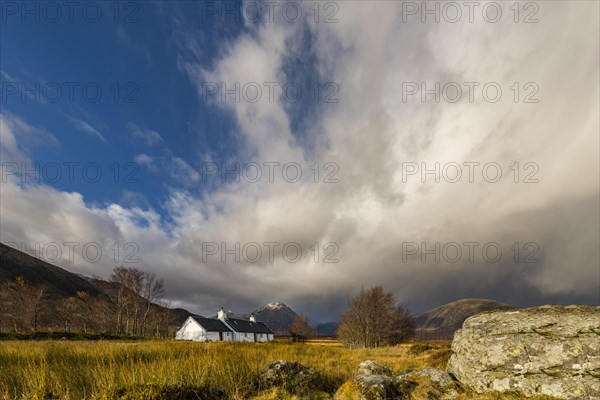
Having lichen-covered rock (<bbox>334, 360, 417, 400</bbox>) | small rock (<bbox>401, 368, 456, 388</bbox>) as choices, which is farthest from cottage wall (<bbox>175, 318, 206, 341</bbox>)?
lichen-covered rock (<bbox>334, 360, 417, 400</bbox>)

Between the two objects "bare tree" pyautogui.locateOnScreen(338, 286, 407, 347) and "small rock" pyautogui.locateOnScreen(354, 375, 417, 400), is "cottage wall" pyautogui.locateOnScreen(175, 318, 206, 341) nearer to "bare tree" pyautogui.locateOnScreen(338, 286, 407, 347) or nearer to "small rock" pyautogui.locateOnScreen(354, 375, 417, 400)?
"bare tree" pyautogui.locateOnScreen(338, 286, 407, 347)

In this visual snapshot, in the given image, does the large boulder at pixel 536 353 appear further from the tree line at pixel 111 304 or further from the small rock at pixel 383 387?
the tree line at pixel 111 304

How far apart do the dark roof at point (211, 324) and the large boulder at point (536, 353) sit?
74517 mm

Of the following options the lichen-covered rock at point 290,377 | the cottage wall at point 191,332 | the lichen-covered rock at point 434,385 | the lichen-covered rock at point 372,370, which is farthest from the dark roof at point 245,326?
the lichen-covered rock at point 434,385

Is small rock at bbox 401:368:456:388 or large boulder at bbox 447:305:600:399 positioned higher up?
large boulder at bbox 447:305:600:399

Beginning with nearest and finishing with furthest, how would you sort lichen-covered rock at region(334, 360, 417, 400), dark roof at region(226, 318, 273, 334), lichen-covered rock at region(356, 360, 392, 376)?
1. lichen-covered rock at region(334, 360, 417, 400)
2. lichen-covered rock at region(356, 360, 392, 376)
3. dark roof at region(226, 318, 273, 334)

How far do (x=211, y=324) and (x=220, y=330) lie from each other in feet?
9.61

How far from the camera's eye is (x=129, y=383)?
21.1ft

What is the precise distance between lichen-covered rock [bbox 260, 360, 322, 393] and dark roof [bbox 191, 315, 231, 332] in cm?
7220

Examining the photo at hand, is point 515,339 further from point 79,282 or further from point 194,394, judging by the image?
point 79,282

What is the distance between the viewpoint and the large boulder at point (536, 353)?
7344 mm

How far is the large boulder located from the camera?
7.34 meters

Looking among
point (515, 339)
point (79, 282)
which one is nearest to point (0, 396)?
point (515, 339)

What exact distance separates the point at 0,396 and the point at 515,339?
1244 centimetres
